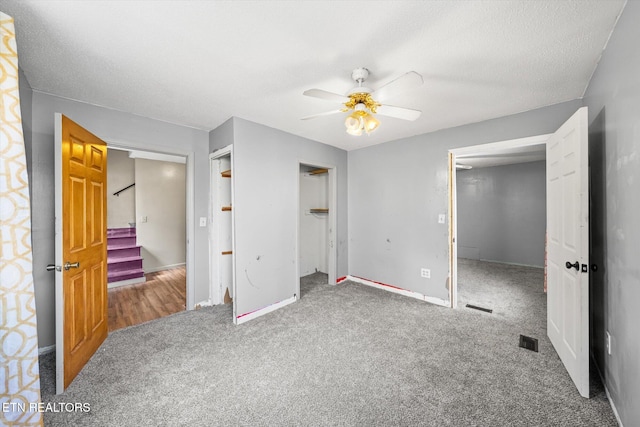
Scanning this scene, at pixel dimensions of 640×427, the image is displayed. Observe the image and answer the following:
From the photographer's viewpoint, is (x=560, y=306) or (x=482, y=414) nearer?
(x=482, y=414)

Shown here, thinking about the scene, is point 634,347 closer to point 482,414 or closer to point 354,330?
point 482,414

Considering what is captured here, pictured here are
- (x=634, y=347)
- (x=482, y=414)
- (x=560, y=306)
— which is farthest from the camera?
(x=560, y=306)

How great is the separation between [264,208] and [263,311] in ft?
4.21

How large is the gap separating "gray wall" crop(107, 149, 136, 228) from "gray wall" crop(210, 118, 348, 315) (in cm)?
300

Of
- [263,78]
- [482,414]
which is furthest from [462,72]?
[482,414]

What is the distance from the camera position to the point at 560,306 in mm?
2043

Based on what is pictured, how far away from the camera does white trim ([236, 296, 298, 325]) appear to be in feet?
9.18

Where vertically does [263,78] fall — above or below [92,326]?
above

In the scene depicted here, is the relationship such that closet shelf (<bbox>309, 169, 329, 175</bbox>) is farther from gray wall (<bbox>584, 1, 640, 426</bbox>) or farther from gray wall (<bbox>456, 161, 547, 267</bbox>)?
gray wall (<bbox>456, 161, 547, 267</bbox>)

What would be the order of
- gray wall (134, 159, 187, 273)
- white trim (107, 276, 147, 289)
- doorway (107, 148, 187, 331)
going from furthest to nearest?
gray wall (134, 159, 187, 273) < doorway (107, 148, 187, 331) < white trim (107, 276, 147, 289)

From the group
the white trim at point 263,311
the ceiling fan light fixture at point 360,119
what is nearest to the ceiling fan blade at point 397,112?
the ceiling fan light fixture at point 360,119

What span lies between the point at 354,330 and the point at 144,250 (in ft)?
14.8

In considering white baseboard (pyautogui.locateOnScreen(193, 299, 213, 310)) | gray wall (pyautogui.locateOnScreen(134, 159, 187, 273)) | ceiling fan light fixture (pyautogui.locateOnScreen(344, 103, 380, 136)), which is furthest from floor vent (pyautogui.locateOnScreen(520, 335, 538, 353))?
gray wall (pyautogui.locateOnScreen(134, 159, 187, 273))

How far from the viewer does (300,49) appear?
161 cm
